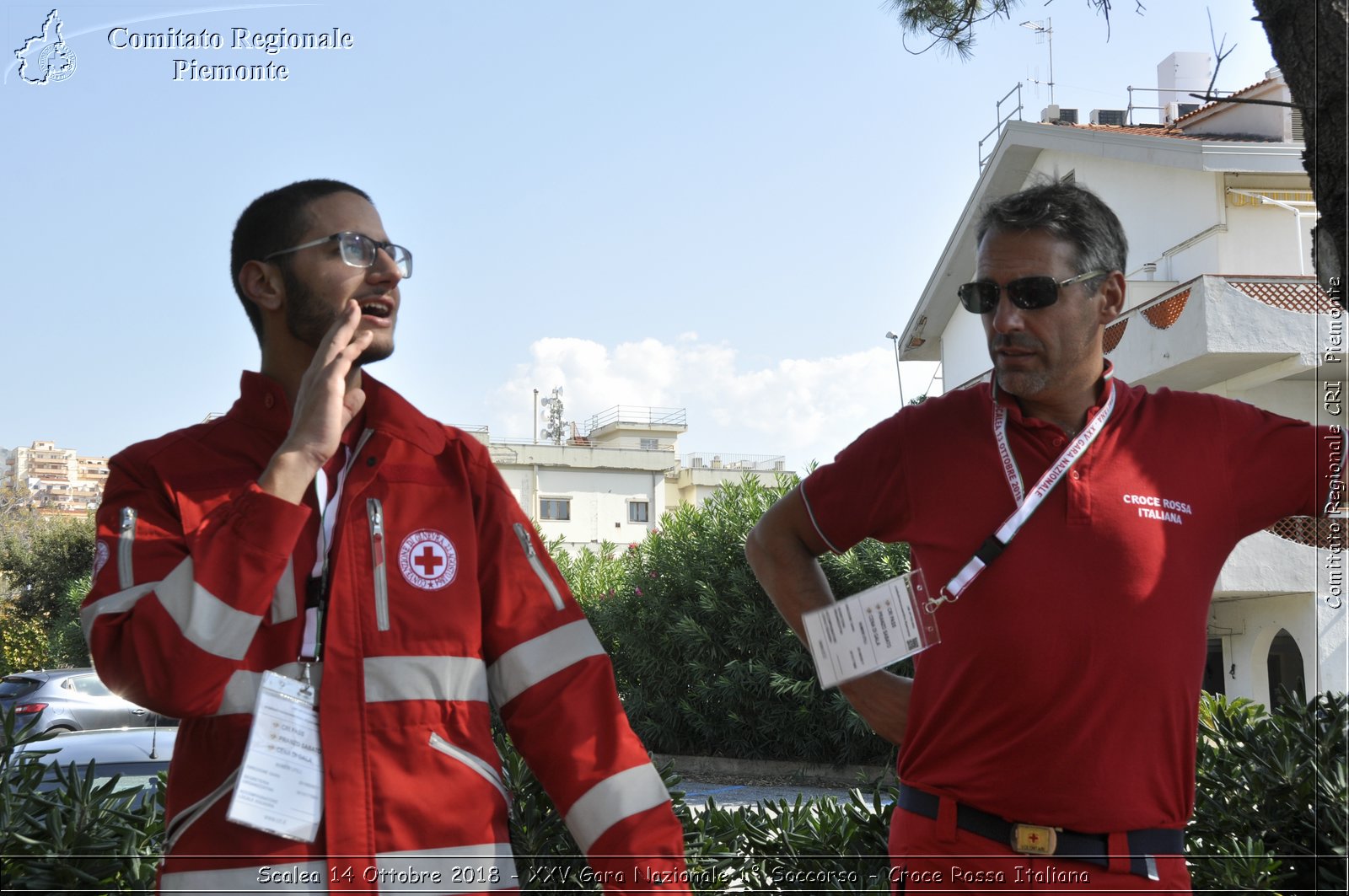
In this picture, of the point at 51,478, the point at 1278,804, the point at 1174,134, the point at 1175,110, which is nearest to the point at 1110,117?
the point at 1175,110

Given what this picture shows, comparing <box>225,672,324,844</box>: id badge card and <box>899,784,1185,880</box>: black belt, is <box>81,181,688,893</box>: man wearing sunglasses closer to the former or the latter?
<box>225,672,324,844</box>: id badge card

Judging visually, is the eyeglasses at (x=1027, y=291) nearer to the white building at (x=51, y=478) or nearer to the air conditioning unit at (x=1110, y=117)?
the air conditioning unit at (x=1110, y=117)

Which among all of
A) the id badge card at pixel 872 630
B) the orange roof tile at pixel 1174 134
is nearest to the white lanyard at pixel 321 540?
the id badge card at pixel 872 630

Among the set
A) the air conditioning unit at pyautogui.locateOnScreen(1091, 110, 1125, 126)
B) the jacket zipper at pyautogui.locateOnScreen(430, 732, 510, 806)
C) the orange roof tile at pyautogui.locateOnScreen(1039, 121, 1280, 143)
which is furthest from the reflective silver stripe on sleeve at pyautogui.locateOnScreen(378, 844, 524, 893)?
the air conditioning unit at pyautogui.locateOnScreen(1091, 110, 1125, 126)

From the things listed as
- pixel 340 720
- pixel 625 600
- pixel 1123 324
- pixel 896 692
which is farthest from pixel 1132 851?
pixel 1123 324

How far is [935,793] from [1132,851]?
39 cm

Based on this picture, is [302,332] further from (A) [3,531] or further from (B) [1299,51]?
(A) [3,531]

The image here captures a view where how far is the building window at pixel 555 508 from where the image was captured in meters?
50.3

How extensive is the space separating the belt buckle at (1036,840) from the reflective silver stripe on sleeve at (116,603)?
1643 millimetres

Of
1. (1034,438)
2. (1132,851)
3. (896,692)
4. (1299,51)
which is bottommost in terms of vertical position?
(1132,851)

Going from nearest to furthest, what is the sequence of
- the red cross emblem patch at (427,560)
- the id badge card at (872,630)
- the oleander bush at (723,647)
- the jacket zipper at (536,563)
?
1. the red cross emblem patch at (427,560)
2. the jacket zipper at (536,563)
3. the id badge card at (872,630)
4. the oleander bush at (723,647)

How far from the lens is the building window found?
165 feet

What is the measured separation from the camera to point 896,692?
288 centimetres

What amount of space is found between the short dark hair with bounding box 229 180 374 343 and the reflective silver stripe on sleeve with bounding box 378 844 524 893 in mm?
1093
